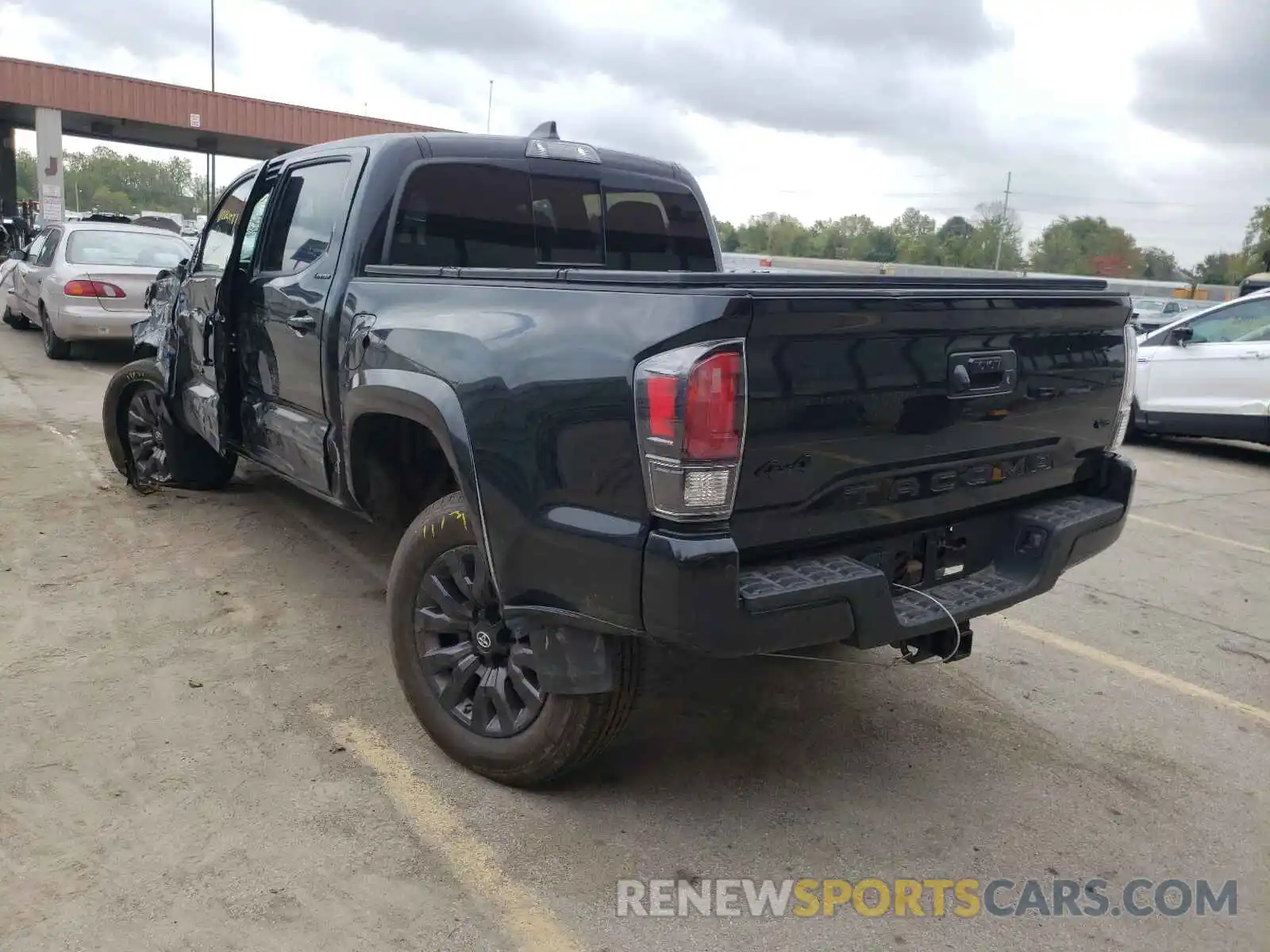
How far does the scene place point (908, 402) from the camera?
2754 mm

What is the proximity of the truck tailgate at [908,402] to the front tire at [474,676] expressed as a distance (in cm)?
65

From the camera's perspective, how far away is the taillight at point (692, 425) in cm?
233

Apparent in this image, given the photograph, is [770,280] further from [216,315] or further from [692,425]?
[216,315]

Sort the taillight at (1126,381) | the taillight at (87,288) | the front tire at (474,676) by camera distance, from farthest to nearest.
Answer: the taillight at (87,288), the taillight at (1126,381), the front tire at (474,676)

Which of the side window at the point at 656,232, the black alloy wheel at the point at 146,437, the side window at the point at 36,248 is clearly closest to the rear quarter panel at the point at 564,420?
the side window at the point at 656,232

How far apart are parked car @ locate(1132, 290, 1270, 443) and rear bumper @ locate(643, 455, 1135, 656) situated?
7.36 m

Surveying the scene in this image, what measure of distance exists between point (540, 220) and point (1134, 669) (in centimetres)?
313

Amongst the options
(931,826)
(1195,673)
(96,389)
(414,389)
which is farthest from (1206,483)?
(96,389)

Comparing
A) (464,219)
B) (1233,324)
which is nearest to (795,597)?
(464,219)

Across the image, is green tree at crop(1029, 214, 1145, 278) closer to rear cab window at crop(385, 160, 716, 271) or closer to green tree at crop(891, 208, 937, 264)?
green tree at crop(891, 208, 937, 264)

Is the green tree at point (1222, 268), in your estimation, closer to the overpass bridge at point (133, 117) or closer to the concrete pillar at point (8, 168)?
the overpass bridge at point (133, 117)

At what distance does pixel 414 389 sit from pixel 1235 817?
2843 mm

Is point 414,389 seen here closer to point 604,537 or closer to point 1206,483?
point 604,537

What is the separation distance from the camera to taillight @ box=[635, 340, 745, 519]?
91.7 inches
